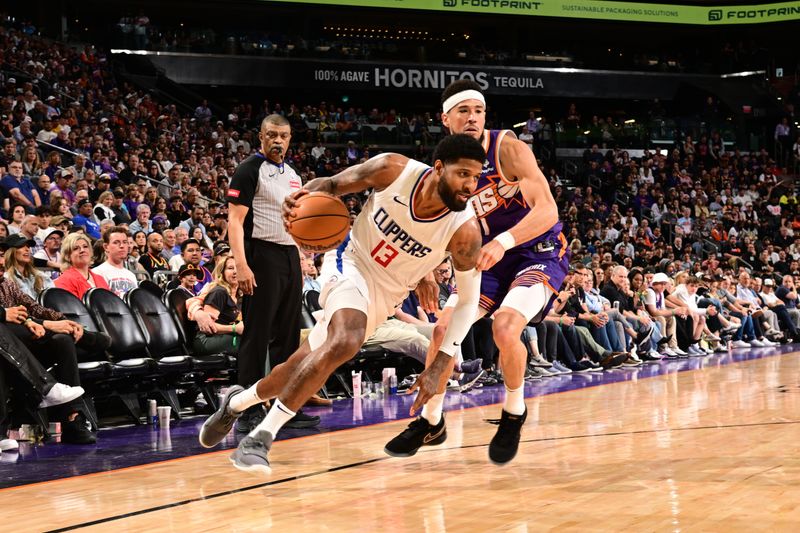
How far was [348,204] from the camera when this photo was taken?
53.9 ft

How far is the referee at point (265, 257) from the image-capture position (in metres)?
5.80

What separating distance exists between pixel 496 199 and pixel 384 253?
3.30 ft

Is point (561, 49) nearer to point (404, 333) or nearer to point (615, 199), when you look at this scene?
point (615, 199)

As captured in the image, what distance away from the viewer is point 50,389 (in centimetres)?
575

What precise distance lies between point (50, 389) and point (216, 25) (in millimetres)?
24879

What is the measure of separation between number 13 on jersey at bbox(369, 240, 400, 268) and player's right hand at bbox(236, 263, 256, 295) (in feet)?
4.88

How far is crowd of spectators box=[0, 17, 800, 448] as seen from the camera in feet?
27.8

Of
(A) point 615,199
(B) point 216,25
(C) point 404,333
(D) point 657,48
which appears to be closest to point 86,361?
(C) point 404,333

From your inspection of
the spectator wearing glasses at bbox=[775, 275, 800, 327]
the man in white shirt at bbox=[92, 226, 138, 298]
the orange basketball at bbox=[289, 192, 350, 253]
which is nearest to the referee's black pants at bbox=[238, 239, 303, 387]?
the orange basketball at bbox=[289, 192, 350, 253]

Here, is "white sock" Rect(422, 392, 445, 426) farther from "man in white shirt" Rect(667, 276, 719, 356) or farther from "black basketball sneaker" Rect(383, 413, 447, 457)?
"man in white shirt" Rect(667, 276, 719, 356)

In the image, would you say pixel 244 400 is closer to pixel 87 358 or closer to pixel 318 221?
pixel 318 221

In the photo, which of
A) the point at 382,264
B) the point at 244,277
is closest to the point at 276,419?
the point at 382,264

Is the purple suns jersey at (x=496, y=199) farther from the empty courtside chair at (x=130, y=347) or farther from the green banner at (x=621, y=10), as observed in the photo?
the green banner at (x=621, y=10)

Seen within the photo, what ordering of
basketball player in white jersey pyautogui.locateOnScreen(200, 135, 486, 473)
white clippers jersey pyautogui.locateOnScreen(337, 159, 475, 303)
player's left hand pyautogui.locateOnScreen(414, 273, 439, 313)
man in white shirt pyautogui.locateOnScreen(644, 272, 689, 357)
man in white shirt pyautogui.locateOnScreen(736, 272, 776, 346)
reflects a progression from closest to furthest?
basketball player in white jersey pyautogui.locateOnScreen(200, 135, 486, 473)
white clippers jersey pyautogui.locateOnScreen(337, 159, 475, 303)
player's left hand pyautogui.locateOnScreen(414, 273, 439, 313)
man in white shirt pyautogui.locateOnScreen(644, 272, 689, 357)
man in white shirt pyautogui.locateOnScreen(736, 272, 776, 346)
